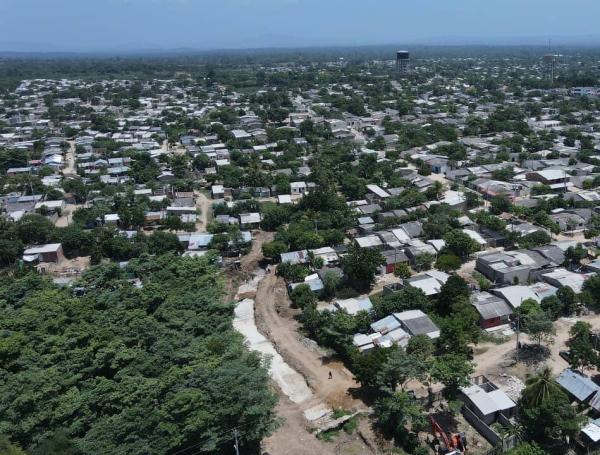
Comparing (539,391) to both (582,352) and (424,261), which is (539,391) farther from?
(424,261)

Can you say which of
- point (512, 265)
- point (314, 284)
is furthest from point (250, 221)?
point (512, 265)

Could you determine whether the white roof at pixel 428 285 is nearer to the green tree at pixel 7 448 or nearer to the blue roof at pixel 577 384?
the blue roof at pixel 577 384

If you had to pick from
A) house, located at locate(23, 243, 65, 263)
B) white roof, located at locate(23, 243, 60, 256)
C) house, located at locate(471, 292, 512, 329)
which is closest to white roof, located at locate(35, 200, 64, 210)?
white roof, located at locate(23, 243, 60, 256)

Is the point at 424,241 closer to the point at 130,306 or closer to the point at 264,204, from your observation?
the point at 264,204

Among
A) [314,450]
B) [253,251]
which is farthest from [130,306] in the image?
[253,251]

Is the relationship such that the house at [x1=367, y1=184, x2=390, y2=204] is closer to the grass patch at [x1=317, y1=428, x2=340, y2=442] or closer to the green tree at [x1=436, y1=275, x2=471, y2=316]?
the green tree at [x1=436, y1=275, x2=471, y2=316]
